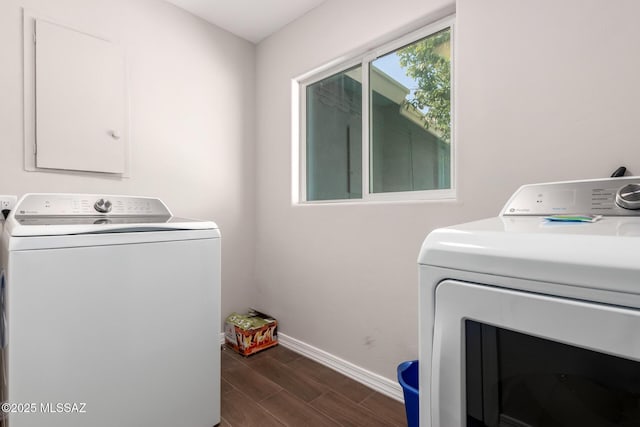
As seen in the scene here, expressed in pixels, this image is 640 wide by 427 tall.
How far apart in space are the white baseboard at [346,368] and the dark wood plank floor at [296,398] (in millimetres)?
A: 30

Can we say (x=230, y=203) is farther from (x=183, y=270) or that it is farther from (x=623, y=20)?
(x=623, y=20)

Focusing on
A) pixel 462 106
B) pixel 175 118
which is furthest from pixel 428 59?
pixel 175 118

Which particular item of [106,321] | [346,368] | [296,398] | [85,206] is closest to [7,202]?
[85,206]

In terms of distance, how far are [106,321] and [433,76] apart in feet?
6.34

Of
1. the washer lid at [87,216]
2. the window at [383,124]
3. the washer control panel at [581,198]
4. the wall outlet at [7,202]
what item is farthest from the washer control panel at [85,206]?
the washer control panel at [581,198]

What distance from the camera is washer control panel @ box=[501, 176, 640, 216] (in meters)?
0.86

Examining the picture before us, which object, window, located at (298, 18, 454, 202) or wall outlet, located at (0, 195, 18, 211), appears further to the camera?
window, located at (298, 18, 454, 202)

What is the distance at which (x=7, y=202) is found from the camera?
4.84 ft

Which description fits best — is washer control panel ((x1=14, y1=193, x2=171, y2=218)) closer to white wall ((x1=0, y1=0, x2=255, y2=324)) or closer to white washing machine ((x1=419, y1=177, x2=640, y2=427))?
white wall ((x1=0, y1=0, x2=255, y2=324))

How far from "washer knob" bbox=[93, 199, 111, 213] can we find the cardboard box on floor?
3.78ft

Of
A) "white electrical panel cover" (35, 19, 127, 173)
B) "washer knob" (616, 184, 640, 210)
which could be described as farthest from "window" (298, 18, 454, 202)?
"white electrical panel cover" (35, 19, 127, 173)

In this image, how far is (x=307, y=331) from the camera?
2182 mm

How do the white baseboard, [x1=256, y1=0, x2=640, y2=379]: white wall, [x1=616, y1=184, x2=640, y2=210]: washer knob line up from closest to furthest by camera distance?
[x1=616, y1=184, x2=640, y2=210]: washer knob < [x1=256, y1=0, x2=640, y2=379]: white wall < the white baseboard

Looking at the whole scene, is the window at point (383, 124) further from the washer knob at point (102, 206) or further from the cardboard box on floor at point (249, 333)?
the washer knob at point (102, 206)
